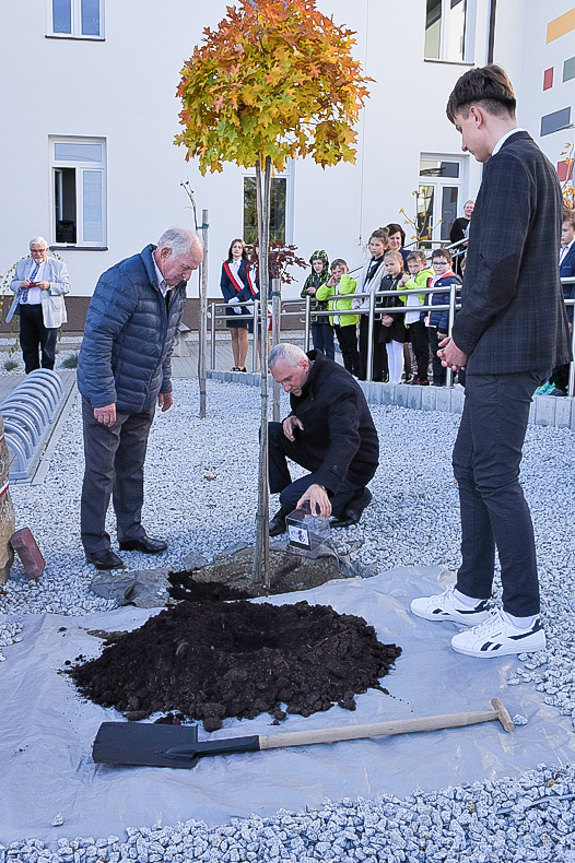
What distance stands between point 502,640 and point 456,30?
17.1m

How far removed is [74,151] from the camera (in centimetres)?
1589

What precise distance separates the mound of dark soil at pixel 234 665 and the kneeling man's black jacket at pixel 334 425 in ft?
4.09

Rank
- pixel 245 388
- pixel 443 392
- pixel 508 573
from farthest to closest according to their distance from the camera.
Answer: pixel 245 388 → pixel 443 392 → pixel 508 573

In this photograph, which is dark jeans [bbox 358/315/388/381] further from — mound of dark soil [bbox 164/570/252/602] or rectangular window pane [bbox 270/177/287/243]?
rectangular window pane [bbox 270/177/287/243]

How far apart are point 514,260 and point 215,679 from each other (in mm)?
1719

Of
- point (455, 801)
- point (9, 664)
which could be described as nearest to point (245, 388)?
point (9, 664)

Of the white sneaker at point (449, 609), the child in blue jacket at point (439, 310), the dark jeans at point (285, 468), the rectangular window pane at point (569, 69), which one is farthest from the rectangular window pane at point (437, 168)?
the white sneaker at point (449, 609)

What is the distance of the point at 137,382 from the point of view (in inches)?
173

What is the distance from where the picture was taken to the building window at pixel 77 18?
616 inches

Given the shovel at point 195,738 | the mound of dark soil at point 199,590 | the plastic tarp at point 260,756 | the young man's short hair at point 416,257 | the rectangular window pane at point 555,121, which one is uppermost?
the rectangular window pane at point 555,121

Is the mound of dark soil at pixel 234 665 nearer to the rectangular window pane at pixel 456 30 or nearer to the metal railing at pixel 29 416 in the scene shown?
the metal railing at pixel 29 416

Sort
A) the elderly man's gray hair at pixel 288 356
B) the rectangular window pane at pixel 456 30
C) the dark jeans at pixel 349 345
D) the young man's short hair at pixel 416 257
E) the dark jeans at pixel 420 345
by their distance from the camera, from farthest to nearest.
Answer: the rectangular window pane at pixel 456 30 → the dark jeans at pixel 349 345 → the young man's short hair at pixel 416 257 → the dark jeans at pixel 420 345 → the elderly man's gray hair at pixel 288 356

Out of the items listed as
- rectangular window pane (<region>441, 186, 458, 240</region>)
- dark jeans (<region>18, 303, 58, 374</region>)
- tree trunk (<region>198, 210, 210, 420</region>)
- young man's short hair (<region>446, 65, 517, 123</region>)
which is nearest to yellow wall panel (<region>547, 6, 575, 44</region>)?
rectangular window pane (<region>441, 186, 458, 240</region>)

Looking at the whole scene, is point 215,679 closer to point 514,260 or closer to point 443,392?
point 514,260
